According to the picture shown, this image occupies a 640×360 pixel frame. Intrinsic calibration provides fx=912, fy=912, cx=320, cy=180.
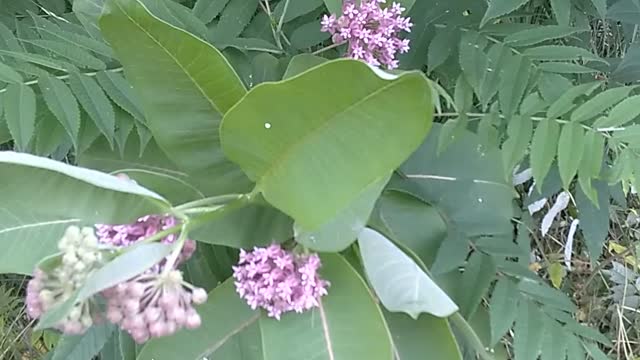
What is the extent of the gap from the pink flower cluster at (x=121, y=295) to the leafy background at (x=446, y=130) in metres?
0.21

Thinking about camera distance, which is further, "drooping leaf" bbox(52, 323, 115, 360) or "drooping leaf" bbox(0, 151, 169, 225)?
"drooping leaf" bbox(52, 323, 115, 360)

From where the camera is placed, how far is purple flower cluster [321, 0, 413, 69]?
0.94 meters

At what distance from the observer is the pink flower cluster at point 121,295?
0.63 metres

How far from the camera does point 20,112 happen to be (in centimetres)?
100

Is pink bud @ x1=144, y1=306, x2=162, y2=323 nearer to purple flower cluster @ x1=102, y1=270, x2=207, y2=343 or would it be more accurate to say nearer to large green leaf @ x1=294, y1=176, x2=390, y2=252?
purple flower cluster @ x1=102, y1=270, x2=207, y2=343

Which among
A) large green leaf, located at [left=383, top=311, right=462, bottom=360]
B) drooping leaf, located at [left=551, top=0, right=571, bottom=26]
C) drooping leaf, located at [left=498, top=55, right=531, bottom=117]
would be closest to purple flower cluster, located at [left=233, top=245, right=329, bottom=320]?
large green leaf, located at [left=383, top=311, right=462, bottom=360]

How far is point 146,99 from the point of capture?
816 millimetres

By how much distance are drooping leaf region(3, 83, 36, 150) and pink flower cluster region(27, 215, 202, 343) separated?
1.11 ft

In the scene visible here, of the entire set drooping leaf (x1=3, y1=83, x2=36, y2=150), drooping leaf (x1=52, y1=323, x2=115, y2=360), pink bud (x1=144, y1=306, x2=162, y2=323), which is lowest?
drooping leaf (x1=52, y1=323, x2=115, y2=360)

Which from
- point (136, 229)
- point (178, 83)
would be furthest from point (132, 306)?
point (178, 83)

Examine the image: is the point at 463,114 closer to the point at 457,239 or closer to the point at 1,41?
the point at 457,239

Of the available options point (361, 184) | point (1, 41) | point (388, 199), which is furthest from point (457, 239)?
point (1, 41)

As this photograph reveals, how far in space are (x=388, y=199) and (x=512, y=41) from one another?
0.24 metres

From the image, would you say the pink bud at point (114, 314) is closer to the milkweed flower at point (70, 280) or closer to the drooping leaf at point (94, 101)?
the milkweed flower at point (70, 280)
